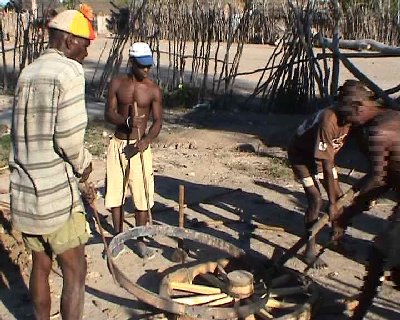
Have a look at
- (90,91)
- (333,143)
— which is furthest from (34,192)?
(90,91)

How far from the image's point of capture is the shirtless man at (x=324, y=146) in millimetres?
4465

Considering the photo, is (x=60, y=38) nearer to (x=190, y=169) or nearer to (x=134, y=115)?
(x=134, y=115)

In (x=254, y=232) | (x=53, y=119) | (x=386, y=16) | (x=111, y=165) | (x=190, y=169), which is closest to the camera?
(x=53, y=119)

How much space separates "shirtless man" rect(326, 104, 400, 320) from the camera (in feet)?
12.8

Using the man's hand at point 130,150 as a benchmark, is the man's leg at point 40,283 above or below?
below

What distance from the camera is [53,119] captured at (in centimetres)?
338

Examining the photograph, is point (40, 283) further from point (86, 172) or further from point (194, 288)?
point (194, 288)

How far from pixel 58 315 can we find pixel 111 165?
4.70 feet

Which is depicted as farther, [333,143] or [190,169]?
[190,169]

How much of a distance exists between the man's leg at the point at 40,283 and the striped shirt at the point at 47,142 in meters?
0.25

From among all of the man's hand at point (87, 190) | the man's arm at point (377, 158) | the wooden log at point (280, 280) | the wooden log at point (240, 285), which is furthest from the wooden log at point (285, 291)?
→ the man's hand at point (87, 190)

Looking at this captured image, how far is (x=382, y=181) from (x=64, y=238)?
77.9 inches

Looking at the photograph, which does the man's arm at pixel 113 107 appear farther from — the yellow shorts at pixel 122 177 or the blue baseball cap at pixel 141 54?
the blue baseball cap at pixel 141 54

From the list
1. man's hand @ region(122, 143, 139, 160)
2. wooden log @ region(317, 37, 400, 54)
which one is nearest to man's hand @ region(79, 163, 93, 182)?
man's hand @ region(122, 143, 139, 160)
